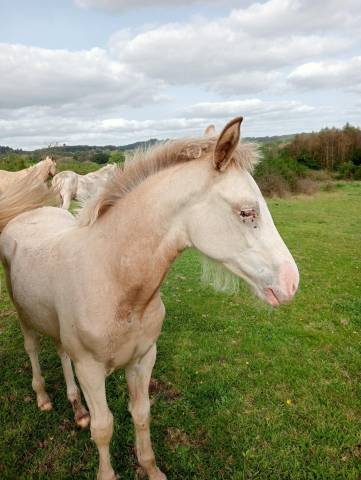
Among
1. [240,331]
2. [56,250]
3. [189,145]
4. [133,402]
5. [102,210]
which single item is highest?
[189,145]

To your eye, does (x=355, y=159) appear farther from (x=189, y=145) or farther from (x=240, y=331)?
(x=189, y=145)

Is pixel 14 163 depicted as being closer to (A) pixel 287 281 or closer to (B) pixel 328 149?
(A) pixel 287 281

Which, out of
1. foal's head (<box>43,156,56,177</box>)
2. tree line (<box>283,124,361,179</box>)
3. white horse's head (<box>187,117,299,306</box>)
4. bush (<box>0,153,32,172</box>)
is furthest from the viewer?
tree line (<box>283,124,361,179</box>)

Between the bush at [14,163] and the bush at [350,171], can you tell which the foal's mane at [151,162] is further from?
the bush at [350,171]

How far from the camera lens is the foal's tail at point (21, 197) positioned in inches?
153

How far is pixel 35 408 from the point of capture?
13.6 ft

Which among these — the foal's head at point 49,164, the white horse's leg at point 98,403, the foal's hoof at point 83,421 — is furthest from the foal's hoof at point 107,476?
the foal's head at point 49,164

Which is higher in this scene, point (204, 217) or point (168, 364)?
point (204, 217)

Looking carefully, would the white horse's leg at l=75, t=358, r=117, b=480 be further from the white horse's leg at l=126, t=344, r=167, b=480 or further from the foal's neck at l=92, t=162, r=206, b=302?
the foal's neck at l=92, t=162, r=206, b=302

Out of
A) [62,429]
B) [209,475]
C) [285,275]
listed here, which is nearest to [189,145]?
[285,275]

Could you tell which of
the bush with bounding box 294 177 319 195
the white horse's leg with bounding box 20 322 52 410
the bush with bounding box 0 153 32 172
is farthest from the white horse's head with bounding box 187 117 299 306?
the bush with bounding box 294 177 319 195

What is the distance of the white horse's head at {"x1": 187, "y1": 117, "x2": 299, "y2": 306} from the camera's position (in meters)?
2.23

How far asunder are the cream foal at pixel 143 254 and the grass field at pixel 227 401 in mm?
543

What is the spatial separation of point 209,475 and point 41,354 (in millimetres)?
2952
